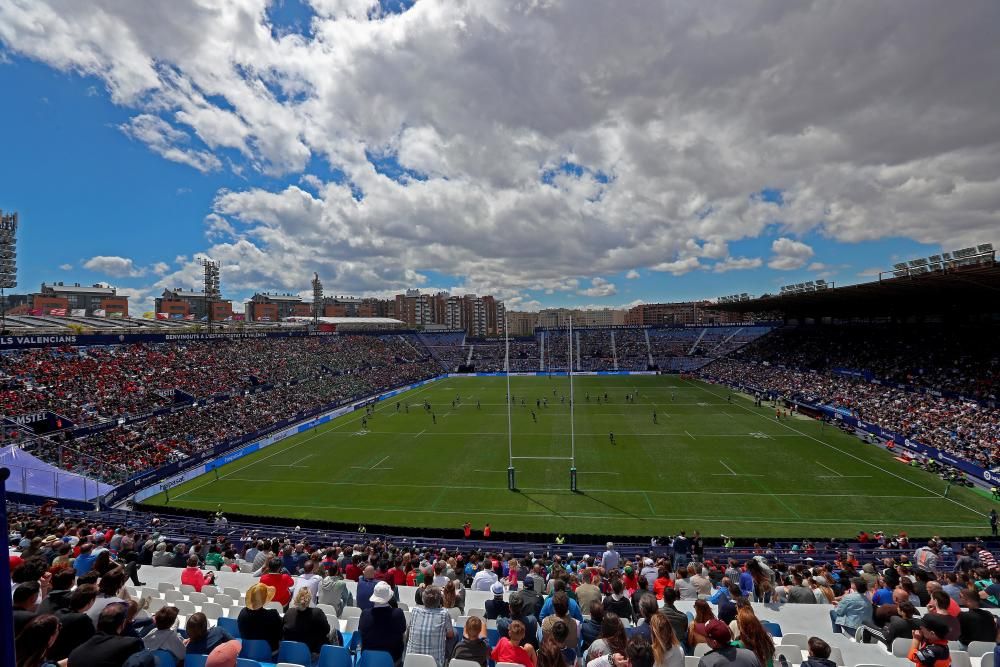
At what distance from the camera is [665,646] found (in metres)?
4.45

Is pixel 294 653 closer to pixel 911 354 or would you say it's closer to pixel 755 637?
pixel 755 637

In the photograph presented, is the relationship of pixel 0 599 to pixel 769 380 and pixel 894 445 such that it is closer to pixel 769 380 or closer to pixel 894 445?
pixel 894 445

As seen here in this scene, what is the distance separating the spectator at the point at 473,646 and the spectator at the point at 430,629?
0.85 feet

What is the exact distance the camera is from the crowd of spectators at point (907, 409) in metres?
29.0

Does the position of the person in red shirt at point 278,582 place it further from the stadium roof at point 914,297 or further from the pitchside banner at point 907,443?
the stadium roof at point 914,297

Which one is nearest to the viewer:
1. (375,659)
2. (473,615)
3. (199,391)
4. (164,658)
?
(164,658)

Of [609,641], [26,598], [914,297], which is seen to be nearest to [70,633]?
[26,598]

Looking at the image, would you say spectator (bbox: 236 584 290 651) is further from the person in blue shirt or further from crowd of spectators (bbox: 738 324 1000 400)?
crowd of spectators (bbox: 738 324 1000 400)

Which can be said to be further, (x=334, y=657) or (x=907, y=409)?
(x=907, y=409)

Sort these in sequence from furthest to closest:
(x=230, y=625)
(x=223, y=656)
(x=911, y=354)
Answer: (x=911, y=354), (x=230, y=625), (x=223, y=656)

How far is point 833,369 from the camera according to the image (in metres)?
51.3

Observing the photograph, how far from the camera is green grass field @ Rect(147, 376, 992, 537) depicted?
22.5 metres

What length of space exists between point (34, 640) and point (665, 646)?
525 cm

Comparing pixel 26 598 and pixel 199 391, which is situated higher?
pixel 26 598
